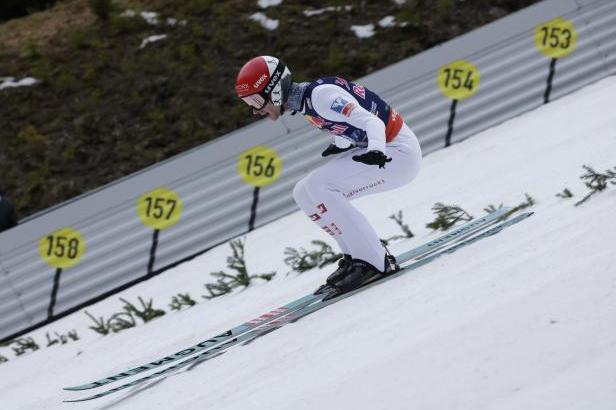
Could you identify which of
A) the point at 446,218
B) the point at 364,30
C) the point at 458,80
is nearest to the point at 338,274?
the point at 446,218

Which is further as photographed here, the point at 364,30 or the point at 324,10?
the point at 324,10

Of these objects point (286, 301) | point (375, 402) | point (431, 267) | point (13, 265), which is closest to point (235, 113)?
point (13, 265)

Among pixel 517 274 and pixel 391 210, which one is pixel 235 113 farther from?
pixel 517 274

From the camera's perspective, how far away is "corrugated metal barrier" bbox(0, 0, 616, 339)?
12445 millimetres

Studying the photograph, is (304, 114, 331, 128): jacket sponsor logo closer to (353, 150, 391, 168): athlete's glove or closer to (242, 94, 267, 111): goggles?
(242, 94, 267, 111): goggles

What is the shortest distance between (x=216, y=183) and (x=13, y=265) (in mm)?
2773

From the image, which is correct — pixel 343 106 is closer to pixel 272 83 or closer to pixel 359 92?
pixel 359 92

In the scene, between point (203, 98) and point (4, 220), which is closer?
point (4, 220)

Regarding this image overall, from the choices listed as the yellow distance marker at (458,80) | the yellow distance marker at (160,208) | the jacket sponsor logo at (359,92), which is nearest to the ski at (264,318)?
the jacket sponsor logo at (359,92)

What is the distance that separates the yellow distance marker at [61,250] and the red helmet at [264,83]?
21.0 feet

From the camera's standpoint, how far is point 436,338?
13.5 ft

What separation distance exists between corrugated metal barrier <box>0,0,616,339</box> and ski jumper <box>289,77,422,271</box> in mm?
6118

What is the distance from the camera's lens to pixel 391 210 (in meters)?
11.3

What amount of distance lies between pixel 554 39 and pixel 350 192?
847 centimetres
